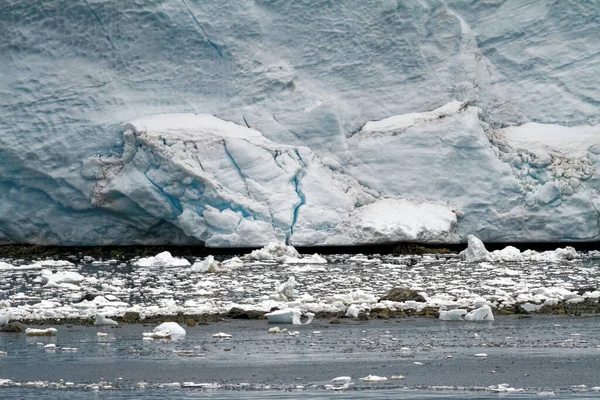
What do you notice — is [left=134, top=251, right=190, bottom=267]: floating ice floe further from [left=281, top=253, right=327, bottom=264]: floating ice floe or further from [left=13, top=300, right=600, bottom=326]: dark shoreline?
[left=13, top=300, right=600, bottom=326]: dark shoreline

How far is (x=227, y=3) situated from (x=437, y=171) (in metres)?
4.53

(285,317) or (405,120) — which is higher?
(405,120)

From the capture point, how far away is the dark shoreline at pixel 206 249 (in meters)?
19.1

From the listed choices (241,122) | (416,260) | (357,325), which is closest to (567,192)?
(416,260)

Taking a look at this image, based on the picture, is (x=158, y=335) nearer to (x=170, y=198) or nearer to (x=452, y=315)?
(x=452, y=315)

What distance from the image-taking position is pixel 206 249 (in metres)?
19.6

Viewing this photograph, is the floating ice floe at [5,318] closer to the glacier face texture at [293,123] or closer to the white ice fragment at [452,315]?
the white ice fragment at [452,315]

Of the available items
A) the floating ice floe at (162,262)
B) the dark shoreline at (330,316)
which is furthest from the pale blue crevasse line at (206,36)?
the dark shoreline at (330,316)

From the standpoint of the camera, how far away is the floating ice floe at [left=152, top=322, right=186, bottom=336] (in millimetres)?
8773

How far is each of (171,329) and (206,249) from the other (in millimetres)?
10846

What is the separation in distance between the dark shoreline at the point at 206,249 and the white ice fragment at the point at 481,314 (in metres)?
9.35

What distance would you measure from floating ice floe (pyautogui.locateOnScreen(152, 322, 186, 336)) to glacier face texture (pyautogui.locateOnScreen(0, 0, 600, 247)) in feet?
Answer: 30.7

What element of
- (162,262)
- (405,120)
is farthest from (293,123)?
(162,262)

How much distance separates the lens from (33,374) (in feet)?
22.6
